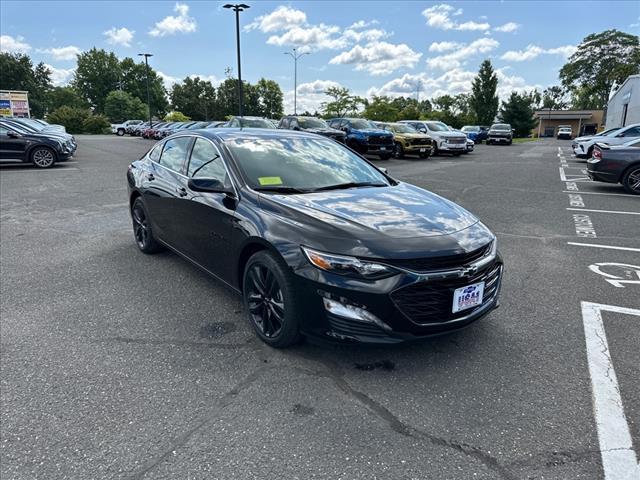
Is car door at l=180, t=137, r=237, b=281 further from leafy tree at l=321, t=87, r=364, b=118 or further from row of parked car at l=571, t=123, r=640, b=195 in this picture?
leafy tree at l=321, t=87, r=364, b=118

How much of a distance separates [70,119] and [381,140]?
5688 cm

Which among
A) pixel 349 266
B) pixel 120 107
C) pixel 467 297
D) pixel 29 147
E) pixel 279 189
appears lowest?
pixel 467 297

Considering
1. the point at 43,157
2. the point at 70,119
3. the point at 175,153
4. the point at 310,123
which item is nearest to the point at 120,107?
the point at 70,119

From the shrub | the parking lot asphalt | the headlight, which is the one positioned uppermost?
the shrub

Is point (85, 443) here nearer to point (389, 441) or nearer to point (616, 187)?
point (389, 441)

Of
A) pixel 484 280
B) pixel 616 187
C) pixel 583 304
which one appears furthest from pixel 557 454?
pixel 616 187

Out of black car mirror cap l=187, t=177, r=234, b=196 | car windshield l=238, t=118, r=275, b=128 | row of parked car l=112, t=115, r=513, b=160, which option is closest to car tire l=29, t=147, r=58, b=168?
row of parked car l=112, t=115, r=513, b=160

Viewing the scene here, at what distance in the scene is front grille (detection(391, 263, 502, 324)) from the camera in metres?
2.62

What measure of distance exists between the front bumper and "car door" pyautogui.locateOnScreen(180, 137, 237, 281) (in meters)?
1.03

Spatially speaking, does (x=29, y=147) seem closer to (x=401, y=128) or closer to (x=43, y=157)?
(x=43, y=157)

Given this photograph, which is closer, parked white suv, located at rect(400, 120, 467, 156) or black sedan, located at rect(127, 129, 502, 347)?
black sedan, located at rect(127, 129, 502, 347)

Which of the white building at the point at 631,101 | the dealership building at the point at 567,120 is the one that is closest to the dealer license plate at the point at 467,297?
the white building at the point at 631,101

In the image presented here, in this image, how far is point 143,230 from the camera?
213 inches

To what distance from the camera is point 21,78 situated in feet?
278
